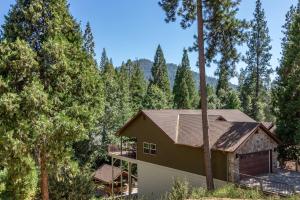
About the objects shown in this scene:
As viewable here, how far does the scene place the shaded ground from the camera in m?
18.6

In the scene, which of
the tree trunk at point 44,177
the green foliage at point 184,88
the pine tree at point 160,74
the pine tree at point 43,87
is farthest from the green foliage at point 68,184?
the green foliage at point 184,88

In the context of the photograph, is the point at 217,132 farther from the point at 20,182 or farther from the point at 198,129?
the point at 20,182

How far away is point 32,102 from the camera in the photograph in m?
13.9

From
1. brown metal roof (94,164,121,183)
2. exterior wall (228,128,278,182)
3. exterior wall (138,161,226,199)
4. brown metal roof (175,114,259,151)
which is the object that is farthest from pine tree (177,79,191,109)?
exterior wall (228,128,278,182)

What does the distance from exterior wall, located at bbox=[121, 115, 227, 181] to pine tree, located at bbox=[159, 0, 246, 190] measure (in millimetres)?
2028

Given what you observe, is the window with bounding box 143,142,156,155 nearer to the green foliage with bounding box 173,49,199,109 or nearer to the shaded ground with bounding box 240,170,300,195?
the shaded ground with bounding box 240,170,300,195

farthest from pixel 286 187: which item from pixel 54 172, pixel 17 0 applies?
pixel 17 0

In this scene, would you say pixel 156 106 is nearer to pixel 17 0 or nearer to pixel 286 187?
pixel 286 187

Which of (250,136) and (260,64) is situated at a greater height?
(260,64)

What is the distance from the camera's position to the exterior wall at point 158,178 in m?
23.4

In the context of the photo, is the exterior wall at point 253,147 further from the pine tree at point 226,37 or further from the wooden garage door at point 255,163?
the pine tree at point 226,37

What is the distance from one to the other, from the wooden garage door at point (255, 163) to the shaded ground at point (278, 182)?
0.59 m

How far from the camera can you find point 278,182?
19672mm

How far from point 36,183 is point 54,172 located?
8.22ft
